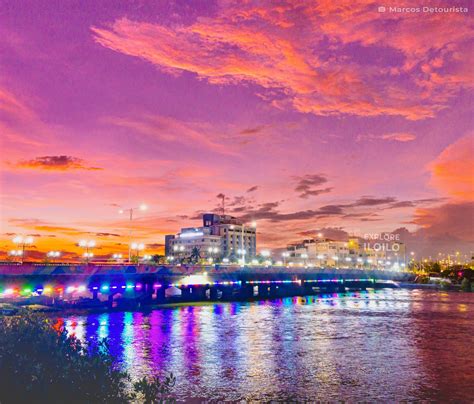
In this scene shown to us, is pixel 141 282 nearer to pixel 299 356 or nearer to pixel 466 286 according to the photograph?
pixel 299 356

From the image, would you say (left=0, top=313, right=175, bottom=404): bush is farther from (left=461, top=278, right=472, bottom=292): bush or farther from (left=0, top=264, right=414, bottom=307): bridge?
(left=461, top=278, right=472, bottom=292): bush

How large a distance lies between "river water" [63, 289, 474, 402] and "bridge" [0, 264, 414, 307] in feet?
36.5

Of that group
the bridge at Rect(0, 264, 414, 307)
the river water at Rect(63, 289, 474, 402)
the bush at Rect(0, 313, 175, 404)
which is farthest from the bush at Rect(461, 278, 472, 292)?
the bush at Rect(0, 313, 175, 404)

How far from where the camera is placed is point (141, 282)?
8444cm

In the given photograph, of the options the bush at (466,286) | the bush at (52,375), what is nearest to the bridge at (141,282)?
the bush at (466,286)

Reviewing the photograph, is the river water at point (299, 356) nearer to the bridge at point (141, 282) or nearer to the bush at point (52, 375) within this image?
the bush at point (52, 375)

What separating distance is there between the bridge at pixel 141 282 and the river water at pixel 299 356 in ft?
36.5

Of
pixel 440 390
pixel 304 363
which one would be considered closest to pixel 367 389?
pixel 440 390

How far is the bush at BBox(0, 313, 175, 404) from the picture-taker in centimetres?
1147

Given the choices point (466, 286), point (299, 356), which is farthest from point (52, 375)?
point (466, 286)

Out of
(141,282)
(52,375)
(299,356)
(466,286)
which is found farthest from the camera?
(466,286)

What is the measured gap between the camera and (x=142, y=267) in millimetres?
81438

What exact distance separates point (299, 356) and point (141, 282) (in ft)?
182

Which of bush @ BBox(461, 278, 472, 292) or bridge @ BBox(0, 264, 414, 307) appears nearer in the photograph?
bridge @ BBox(0, 264, 414, 307)
